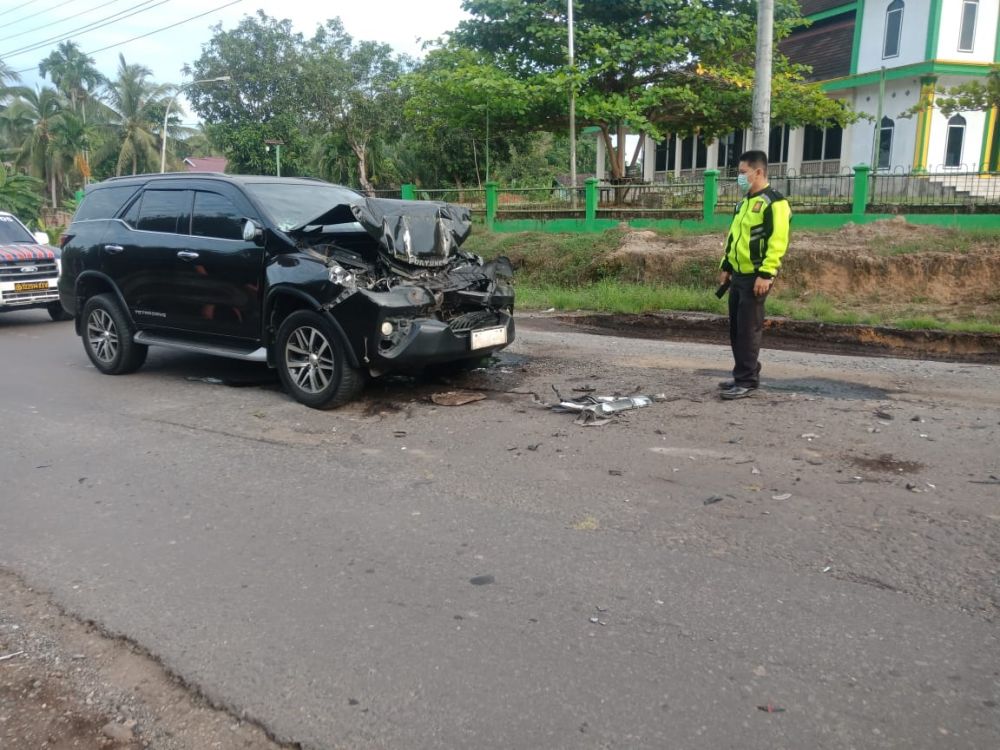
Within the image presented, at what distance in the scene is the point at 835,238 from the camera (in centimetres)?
1390

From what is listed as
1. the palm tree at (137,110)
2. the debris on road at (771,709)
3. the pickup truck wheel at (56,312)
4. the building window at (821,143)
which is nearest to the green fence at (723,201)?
the pickup truck wheel at (56,312)

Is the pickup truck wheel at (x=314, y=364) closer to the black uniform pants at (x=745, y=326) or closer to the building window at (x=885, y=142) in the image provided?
the black uniform pants at (x=745, y=326)

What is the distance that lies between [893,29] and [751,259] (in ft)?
68.0

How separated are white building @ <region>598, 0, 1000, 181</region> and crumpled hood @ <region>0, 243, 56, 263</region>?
62.2 feet

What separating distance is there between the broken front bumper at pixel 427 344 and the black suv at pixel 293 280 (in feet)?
0.04

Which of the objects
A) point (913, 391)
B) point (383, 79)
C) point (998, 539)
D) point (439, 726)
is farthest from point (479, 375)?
point (383, 79)

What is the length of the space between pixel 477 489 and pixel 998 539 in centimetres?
272

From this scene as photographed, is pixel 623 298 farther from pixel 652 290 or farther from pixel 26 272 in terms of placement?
pixel 26 272

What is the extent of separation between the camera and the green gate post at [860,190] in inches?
577

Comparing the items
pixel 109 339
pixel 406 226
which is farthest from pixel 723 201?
pixel 109 339

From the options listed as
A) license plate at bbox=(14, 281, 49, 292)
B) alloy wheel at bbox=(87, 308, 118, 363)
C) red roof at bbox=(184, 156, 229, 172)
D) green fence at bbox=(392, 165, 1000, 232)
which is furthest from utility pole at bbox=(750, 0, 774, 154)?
red roof at bbox=(184, 156, 229, 172)

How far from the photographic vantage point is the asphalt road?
2869 millimetres

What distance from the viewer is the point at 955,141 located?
2291 cm

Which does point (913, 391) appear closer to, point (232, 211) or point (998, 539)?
point (998, 539)
